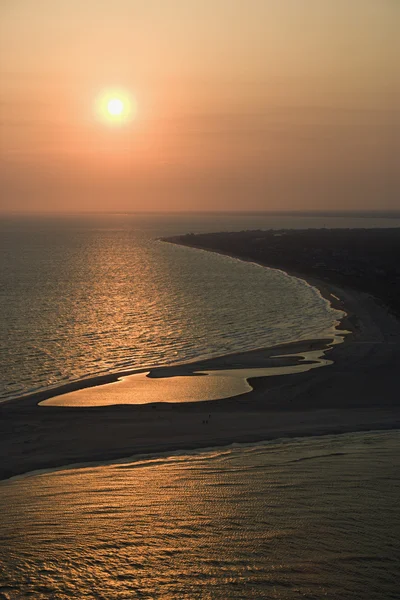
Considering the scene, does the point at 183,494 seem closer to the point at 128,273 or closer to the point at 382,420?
the point at 382,420

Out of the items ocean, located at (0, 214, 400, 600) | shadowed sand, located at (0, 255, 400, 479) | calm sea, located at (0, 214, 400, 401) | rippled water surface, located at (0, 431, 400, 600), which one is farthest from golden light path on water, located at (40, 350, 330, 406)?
rippled water surface, located at (0, 431, 400, 600)

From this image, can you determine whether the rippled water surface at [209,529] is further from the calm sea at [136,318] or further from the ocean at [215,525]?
the calm sea at [136,318]

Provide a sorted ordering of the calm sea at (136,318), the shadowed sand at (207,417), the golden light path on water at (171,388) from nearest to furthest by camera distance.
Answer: the shadowed sand at (207,417) → the golden light path on water at (171,388) → the calm sea at (136,318)

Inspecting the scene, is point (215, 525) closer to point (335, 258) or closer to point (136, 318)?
point (136, 318)

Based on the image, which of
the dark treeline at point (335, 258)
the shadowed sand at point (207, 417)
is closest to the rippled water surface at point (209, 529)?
the shadowed sand at point (207, 417)

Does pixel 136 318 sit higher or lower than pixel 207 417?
higher

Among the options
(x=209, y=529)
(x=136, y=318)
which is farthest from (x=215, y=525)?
(x=136, y=318)

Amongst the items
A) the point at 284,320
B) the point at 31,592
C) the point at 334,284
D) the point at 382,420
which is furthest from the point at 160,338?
the point at 334,284
